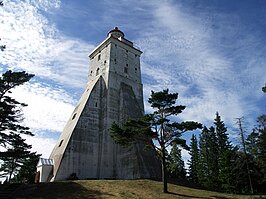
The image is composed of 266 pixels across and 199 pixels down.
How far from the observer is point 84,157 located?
82.8ft

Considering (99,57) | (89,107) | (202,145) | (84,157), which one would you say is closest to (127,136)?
(84,157)

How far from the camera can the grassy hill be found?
634 inches

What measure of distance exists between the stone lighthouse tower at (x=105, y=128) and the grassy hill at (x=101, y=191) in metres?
4.69

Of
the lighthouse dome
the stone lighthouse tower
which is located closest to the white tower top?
the lighthouse dome

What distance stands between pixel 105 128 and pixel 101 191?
11.6 m

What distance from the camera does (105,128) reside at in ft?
92.0

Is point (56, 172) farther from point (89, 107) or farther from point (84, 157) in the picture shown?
point (89, 107)

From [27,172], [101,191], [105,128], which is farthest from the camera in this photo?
[27,172]

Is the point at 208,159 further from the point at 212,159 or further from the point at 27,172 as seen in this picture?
the point at 27,172

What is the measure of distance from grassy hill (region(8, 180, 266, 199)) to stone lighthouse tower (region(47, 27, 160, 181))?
185 inches

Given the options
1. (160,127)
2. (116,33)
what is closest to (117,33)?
(116,33)

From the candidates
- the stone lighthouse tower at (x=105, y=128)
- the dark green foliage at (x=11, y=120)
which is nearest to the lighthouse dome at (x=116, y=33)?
the stone lighthouse tower at (x=105, y=128)

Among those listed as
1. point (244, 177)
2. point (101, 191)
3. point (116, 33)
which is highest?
point (116, 33)

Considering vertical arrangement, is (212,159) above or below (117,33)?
below
